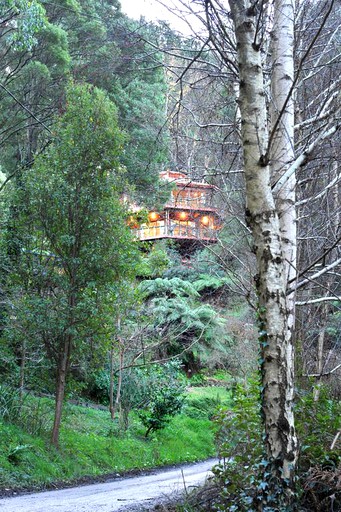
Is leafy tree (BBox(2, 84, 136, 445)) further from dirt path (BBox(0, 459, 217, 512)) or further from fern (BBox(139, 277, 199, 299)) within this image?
fern (BBox(139, 277, 199, 299))

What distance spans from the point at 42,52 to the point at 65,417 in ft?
32.3

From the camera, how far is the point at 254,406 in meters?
5.18

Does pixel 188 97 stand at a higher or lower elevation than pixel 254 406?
higher

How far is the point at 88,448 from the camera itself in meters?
11.9

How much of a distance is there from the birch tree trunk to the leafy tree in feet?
22.7

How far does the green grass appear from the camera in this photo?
942cm

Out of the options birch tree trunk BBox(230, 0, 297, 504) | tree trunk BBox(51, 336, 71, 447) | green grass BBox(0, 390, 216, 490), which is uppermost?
birch tree trunk BBox(230, 0, 297, 504)

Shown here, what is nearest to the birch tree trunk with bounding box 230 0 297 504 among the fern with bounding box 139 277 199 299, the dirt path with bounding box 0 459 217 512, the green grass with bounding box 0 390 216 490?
the dirt path with bounding box 0 459 217 512

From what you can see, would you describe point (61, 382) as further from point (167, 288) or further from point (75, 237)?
point (167, 288)

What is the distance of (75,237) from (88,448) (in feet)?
15.6

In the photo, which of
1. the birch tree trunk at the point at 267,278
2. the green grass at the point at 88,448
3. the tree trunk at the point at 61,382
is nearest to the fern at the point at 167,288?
the green grass at the point at 88,448

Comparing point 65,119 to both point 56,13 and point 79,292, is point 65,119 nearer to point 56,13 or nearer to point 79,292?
point 79,292

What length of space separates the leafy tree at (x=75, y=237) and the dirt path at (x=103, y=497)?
1856 mm

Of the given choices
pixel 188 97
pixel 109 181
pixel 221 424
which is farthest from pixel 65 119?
pixel 221 424
